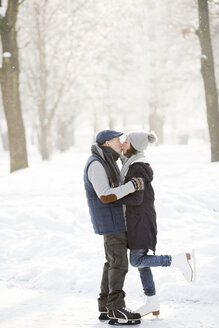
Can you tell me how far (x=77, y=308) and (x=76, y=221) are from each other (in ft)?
11.7

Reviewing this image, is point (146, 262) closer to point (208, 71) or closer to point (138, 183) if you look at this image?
point (138, 183)

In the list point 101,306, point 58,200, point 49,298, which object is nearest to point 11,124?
point 58,200

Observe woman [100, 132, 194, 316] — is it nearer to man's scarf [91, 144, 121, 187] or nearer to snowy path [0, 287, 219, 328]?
man's scarf [91, 144, 121, 187]

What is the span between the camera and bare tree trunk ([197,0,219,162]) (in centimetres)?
1353

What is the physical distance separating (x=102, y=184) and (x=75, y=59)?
66.0ft

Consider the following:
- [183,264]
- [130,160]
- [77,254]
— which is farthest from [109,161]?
[77,254]

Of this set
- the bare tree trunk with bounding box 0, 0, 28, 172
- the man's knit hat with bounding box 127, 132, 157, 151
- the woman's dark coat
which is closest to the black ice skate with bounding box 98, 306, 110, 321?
the woman's dark coat

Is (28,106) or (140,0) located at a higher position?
(140,0)

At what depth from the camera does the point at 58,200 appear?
33.5 feet

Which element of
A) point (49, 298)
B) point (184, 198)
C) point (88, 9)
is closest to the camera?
point (49, 298)

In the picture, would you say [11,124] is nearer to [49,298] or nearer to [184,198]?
[184,198]

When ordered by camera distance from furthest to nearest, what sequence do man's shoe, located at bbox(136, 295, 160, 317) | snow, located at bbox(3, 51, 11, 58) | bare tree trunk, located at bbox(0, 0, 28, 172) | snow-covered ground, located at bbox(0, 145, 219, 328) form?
bare tree trunk, located at bbox(0, 0, 28, 172), snow, located at bbox(3, 51, 11, 58), snow-covered ground, located at bbox(0, 145, 219, 328), man's shoe, located at bbox(136, 295, 160, 317)

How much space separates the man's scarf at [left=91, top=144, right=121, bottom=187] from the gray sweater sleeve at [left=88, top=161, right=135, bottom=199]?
3.6 inches

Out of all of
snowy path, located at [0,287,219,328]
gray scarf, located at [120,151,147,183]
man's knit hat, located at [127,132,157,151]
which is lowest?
snowy path, located at [0,287,219,328]
